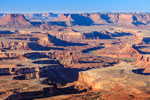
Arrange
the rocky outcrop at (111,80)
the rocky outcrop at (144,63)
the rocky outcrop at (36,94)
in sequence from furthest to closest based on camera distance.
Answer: the rocky outcrop at (144,63)
the rocky outcrop at (111,80)
the rocky outcrop at (36,94)

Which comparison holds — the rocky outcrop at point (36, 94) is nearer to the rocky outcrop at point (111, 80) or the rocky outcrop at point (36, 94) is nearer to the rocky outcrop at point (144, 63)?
the rocky outcrop at point (111, 80)

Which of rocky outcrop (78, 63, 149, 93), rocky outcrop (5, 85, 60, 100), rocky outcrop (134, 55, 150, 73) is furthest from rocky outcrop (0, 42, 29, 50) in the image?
rocky outcrop (5, 85, 60, 100)

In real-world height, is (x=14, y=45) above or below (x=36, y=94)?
above

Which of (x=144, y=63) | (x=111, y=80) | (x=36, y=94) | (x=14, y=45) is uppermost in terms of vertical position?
(x=14, y=45)

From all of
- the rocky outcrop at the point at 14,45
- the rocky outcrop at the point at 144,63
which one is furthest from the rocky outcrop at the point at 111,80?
the rocky outcrop at the point at 14,45

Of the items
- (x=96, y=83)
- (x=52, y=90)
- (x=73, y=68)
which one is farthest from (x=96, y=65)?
(x=52, y=90)

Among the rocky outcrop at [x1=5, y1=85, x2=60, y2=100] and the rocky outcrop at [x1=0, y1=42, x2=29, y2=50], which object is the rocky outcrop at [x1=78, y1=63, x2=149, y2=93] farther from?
the rocky outcrop at [x1=0, y1=42, x2=29, y2=50]

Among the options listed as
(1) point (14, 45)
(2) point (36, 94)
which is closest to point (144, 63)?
(2) point (36, 94)

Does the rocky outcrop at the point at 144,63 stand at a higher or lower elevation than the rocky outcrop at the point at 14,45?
lower

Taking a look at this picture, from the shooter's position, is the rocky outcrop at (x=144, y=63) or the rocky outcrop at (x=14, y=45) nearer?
the rocky outcrop at (x=144, y=63)

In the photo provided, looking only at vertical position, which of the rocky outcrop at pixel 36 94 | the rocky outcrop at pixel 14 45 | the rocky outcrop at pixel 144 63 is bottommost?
the rocky outcrop at pixel 36 94

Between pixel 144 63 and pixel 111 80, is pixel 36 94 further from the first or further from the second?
pixel 144 63
